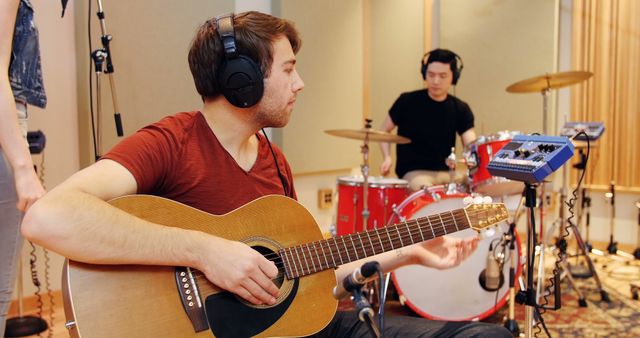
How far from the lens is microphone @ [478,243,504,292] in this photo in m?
3.16

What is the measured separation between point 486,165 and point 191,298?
2.23 m

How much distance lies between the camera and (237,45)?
64.8 inches

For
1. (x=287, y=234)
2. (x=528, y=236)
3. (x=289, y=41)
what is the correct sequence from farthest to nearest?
1. (x=528, y=236)
2. (x=289, y=41)
3. (x=287, y=234)

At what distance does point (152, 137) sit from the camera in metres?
1.50

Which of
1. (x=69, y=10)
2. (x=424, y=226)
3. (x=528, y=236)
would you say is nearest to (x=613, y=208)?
(x=528, y=236)

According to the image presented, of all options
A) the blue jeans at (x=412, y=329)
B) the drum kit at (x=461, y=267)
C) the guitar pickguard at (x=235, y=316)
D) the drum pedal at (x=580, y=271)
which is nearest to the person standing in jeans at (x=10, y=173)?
the guitar pickguard at (x=235, y=316)

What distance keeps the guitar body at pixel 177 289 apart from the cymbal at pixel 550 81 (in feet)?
8.98

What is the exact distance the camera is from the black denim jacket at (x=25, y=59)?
6.19 ft

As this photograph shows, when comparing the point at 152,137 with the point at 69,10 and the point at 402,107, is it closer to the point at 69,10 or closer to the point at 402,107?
the point at 69,10

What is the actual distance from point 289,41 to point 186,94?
6.48 ft

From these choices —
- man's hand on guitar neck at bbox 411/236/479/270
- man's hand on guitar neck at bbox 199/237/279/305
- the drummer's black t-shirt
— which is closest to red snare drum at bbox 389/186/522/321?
the drummer's black t-shirt

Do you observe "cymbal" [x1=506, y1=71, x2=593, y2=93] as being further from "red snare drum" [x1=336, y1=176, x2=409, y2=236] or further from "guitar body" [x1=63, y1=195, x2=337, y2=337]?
"guitar body" [x1=63, y1=195, x2=337, y2=337]

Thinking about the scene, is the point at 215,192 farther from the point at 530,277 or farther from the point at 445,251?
the point at 530,277

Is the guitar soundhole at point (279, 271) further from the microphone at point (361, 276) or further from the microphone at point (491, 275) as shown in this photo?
the microphone at point (491, 275)
